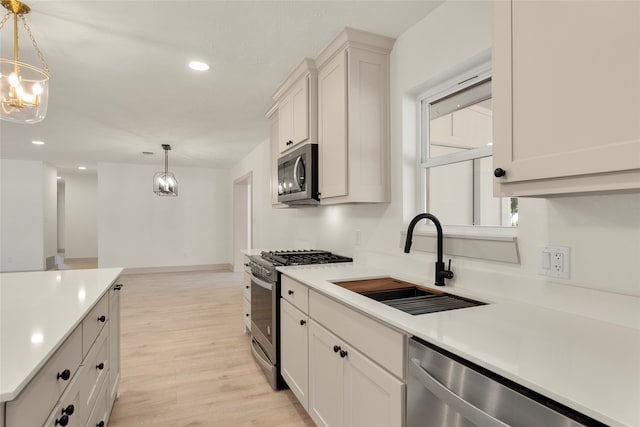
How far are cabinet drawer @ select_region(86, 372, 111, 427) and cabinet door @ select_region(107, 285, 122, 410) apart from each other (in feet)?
0.31

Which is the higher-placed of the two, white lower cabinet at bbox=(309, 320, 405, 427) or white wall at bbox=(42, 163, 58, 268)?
white wall at bbox=(42, 163, 58, 268)

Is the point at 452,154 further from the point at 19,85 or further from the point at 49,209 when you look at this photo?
the point at 49,209

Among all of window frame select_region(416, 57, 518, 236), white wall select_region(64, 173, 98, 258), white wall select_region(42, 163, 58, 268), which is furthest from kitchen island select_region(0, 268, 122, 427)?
white wall select_region(64, 173, 98, 258)

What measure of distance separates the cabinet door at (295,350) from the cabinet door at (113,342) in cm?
105

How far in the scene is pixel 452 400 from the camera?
98 centimetres

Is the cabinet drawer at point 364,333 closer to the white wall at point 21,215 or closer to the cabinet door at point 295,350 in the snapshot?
the cabinet door at point 295,350

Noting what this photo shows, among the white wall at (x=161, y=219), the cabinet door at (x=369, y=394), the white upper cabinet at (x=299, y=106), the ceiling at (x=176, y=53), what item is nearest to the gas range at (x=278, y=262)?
the white upper cabinet at (x=299, y=106)

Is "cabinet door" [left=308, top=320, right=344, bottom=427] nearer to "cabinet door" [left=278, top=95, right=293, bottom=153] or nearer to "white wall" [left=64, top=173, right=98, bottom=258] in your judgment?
"cabinet door" [left=278, top=95, right=293, bottom=153]

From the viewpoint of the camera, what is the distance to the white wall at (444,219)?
116 centimetres

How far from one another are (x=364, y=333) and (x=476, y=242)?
0.72 meters

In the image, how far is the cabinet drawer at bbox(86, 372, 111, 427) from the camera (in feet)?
5.20

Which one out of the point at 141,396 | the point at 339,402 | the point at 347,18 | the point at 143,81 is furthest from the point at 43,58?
the point at 339,402

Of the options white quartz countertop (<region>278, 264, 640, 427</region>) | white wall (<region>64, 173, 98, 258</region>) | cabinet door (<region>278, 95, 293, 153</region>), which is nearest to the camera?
white quartz countertop (<region>278, 264, 640, 427</region>)

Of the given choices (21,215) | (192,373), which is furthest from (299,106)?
(21,215)
